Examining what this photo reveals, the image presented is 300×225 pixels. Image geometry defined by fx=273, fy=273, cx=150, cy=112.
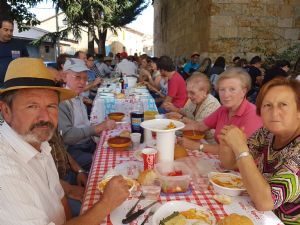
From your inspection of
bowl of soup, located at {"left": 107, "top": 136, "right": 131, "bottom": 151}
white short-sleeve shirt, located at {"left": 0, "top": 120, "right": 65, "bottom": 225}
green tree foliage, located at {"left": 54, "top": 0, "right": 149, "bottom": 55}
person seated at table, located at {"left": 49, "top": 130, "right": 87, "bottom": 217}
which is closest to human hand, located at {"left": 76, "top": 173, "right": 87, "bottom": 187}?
person seated at table, located at {"left": 49, "top": 130, "right": 87, "bottom": 217}

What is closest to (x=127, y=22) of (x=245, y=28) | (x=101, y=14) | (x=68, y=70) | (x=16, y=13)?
(x=101, y=14)

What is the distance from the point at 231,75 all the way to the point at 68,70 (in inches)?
69.1

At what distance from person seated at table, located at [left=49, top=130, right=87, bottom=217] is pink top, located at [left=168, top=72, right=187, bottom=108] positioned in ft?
8.77

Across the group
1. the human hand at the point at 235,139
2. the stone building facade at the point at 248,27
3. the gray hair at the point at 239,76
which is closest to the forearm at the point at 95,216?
the human hand at the point at 235,139

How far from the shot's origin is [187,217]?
118 centimetres

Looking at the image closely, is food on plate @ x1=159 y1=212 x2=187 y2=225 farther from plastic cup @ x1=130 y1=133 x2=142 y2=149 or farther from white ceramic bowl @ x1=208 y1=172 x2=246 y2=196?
plastic cup @ x1=130 y1=133 x2=142 y2=149

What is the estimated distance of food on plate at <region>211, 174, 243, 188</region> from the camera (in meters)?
1.43

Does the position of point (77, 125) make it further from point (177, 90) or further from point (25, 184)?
point (177, 90)

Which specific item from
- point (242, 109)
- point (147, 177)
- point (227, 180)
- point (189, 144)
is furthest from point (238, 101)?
point (147, 177)

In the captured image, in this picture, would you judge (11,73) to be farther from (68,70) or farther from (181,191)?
(68,70)

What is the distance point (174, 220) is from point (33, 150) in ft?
2.30

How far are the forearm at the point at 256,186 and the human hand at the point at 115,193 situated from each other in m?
0.56

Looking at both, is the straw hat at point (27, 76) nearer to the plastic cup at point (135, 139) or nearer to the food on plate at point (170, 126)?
the food on plate at point (170, 126)

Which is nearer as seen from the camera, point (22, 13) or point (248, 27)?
point (248, 27)
